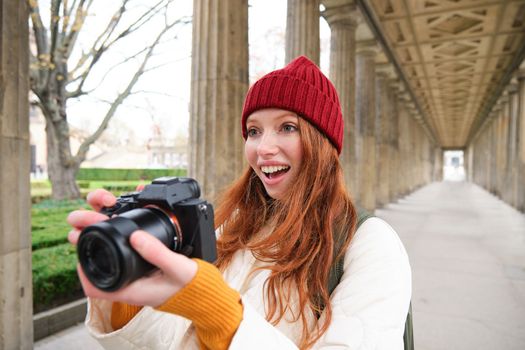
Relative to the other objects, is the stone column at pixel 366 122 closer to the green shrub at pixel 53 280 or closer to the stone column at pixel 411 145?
the green shrub at pixel 53 280

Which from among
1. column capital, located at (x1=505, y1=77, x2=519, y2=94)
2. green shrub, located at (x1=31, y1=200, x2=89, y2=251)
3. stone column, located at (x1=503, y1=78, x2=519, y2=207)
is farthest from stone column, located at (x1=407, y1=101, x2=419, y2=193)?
green shrub, located at (x1=31, y1=200, x2=89, y2=251)

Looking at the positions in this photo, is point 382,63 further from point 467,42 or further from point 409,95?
point 409,95

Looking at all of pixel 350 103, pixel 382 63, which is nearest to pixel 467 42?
pixel 382 63

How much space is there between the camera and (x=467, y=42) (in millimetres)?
13844

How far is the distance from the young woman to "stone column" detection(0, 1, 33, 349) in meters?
1.91

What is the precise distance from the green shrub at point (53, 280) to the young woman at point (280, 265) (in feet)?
10.8

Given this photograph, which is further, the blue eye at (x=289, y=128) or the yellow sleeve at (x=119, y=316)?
the blue eye at (x=289, y=128)

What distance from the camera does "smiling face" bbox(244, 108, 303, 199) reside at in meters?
1.42

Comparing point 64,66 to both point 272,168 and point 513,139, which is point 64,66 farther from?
point 513,139

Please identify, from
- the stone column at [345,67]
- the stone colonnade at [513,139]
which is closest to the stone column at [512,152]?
the stone colonnade at [513,139]

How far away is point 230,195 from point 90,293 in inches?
38.4

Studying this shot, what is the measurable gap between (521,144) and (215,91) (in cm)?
1364

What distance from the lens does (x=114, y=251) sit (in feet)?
2.46

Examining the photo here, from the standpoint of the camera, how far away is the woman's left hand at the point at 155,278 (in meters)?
0.74
